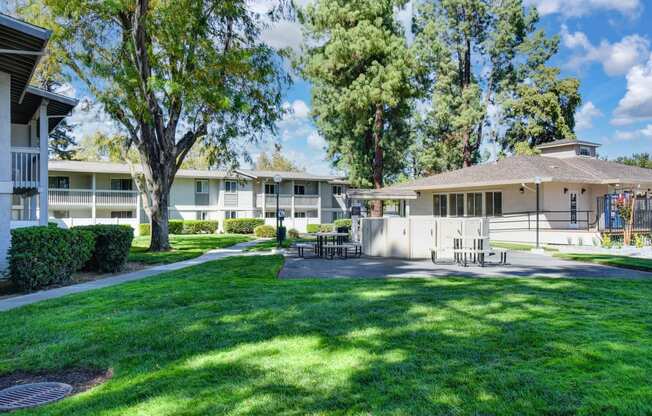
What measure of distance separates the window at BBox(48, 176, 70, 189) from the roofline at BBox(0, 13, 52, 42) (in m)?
28.8

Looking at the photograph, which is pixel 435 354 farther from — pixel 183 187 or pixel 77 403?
pixel 183 187

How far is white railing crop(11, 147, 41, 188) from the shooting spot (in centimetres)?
1195

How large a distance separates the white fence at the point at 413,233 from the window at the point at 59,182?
2837 cm

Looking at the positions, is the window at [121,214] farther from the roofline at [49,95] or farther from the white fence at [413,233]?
the white fence at [413,233]

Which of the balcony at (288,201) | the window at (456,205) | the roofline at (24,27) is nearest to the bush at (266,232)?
the balcony at (288,201)

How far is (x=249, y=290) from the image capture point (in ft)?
27.7

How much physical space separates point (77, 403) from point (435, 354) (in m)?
3.19

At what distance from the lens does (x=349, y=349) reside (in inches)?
190

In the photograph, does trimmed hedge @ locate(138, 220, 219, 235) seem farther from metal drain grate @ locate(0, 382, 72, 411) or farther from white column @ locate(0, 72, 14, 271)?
metal drain grate @ locate(0, 382, 72, 411)

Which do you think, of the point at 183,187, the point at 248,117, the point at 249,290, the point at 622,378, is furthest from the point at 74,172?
the point at 622,378

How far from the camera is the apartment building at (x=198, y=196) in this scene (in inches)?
1357

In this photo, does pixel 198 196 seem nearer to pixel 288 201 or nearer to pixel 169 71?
pixel 288 201

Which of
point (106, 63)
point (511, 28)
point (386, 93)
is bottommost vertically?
point (106, 63)

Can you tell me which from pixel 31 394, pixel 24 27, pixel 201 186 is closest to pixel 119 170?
pixel 201 186
